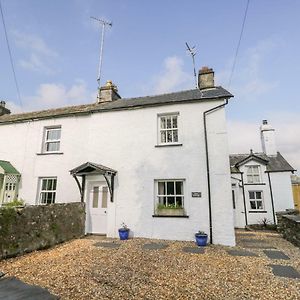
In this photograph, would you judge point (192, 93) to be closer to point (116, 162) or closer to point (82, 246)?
point (116, 162)

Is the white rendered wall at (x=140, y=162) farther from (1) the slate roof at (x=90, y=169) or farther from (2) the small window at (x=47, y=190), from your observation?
(1) the slate roof at (x=90, y=169)

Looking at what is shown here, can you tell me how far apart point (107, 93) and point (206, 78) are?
5885 millimetres

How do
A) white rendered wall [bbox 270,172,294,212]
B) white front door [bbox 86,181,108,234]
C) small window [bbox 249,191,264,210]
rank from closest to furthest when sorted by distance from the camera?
white front door [bbox 86,181,108,234]
white rendered wall [bbox 270,172,294,212]
small window [bbox 249,191,264,210]

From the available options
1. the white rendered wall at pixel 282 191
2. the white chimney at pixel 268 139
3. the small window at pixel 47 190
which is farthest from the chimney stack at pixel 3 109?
the white chimney at pixel 268 139

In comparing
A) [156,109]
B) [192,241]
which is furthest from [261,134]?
[192,241]

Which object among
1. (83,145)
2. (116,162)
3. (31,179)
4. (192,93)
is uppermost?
(192,93)

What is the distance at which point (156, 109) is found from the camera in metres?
10.7

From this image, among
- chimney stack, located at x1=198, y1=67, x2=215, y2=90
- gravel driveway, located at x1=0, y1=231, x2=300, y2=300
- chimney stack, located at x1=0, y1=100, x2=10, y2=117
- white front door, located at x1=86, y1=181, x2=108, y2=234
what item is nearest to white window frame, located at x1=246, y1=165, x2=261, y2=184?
chimney stack, located at x1=198, y1=67, x2=215, y2=90

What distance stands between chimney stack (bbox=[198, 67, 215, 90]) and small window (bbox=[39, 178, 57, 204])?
947 cm

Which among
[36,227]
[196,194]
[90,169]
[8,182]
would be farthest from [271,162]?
[8,182]

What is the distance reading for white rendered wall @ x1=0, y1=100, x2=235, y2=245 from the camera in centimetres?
907

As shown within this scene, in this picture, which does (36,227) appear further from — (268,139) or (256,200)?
(268,139)

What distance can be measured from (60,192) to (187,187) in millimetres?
6576

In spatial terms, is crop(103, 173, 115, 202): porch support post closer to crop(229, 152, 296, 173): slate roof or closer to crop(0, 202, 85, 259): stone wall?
crop(0, 202, 85, 259): stone wall
